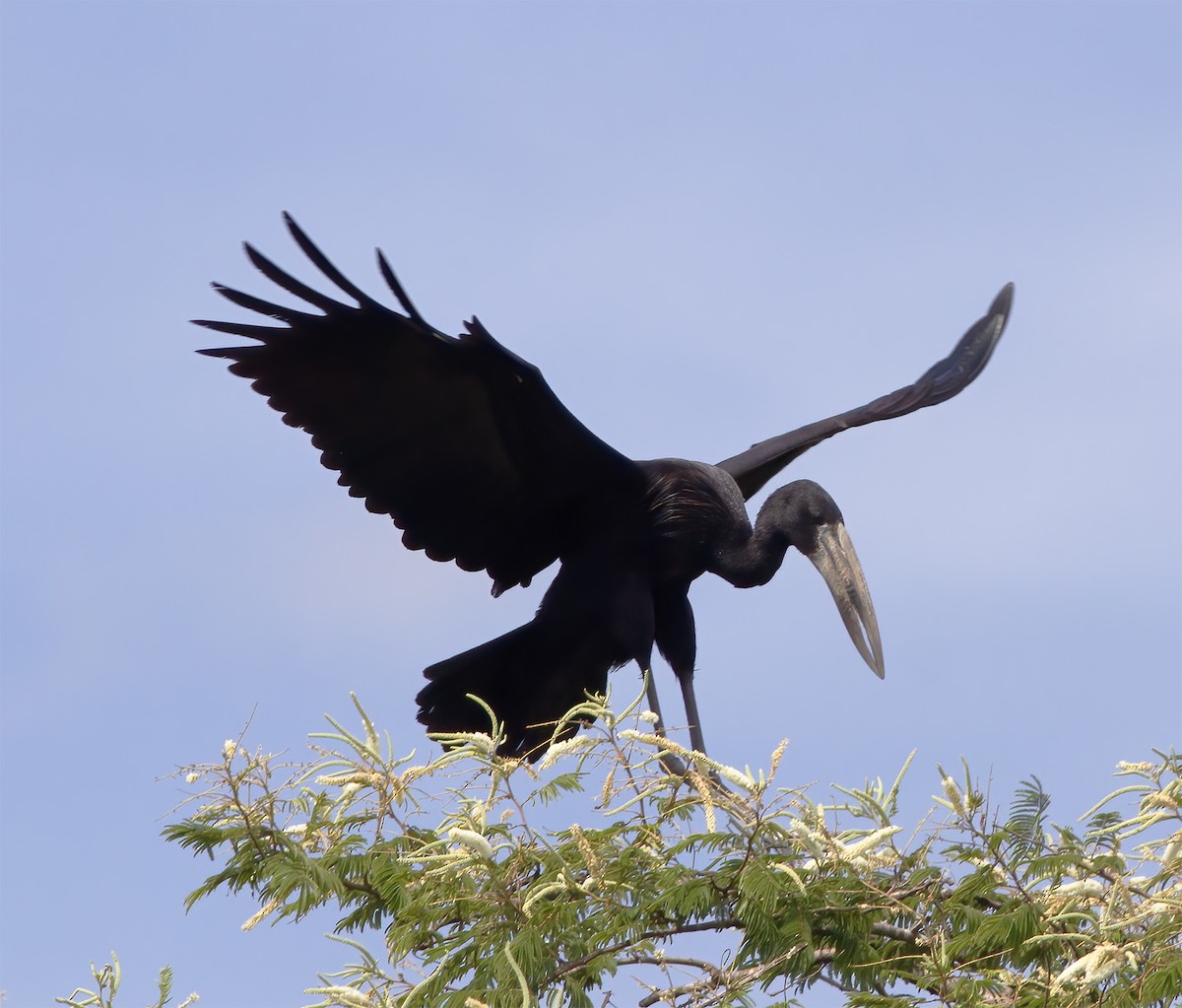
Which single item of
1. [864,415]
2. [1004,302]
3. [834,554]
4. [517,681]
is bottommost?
[517,681]

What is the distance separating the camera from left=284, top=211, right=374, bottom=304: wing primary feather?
541 cm

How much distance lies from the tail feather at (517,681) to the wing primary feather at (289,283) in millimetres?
1459

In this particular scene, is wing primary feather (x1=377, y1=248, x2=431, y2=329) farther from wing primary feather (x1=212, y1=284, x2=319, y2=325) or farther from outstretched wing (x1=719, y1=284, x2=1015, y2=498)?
outstretched wing (x1=719, y1=284, x2=1015, y2=498)

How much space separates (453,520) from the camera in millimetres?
6523

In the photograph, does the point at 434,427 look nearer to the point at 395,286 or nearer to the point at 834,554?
the point at 395,286

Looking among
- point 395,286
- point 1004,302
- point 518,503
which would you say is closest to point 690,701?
point 518,503

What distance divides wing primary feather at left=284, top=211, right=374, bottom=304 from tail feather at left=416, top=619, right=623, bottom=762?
1.49m

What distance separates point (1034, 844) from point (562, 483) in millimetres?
2629

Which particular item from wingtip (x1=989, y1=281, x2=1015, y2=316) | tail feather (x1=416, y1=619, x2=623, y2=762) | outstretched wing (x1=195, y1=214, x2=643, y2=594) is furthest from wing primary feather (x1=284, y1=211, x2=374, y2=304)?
Result: wingtip (x1=989, y1=281, x2=1015, y2=316)

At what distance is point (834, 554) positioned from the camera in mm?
6898

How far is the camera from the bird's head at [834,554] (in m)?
6.81

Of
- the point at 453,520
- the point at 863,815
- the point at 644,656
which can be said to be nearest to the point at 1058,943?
the point at 863,815

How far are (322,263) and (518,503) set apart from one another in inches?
53.5

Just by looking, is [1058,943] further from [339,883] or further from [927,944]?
[339,883]
